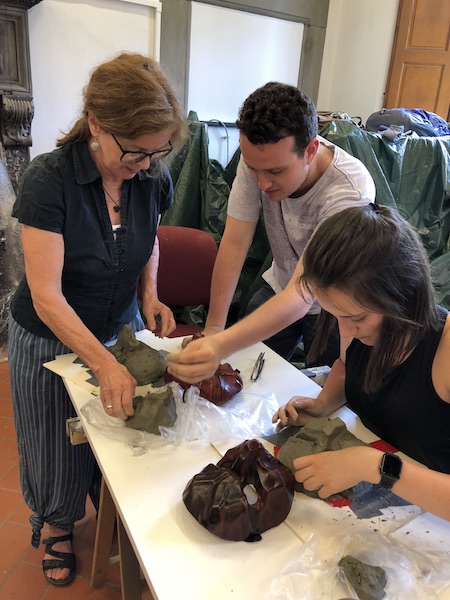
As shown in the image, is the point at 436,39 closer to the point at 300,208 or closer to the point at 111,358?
the point at 300,208

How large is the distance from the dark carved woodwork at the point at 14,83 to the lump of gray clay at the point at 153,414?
2404 millimetres

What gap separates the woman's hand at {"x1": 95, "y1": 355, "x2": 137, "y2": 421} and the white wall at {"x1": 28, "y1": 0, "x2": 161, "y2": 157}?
2.40 metres

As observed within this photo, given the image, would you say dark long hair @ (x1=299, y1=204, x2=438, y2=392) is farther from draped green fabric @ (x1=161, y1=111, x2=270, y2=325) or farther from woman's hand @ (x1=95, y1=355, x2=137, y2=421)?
draped green fabric @ (x1=161, y1=111, x2=270, y2=325)

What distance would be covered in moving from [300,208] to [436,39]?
11.5 feet

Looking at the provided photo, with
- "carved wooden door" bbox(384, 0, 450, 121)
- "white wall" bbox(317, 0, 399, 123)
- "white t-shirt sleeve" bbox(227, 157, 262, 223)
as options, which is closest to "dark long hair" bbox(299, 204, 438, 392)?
"white t-shirt sleeve" bbox(227, 157, 262, 223)

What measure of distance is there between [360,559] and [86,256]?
0.96 m

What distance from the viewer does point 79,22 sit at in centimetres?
316

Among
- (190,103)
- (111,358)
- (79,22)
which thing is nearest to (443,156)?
(190,103)

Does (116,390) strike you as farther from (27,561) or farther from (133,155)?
(27,561)

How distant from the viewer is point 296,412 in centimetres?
119

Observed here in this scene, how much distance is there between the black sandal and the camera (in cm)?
171

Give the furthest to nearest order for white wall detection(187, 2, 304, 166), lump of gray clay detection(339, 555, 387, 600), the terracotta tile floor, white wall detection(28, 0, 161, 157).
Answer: white wall detection(187, 2, 304, 166)
white wall detection(28, 0, 161, 157)
the terracotta tile floor
lump of gray clay detection(339, 555, 387, 600)

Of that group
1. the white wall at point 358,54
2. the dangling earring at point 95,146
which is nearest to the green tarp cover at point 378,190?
the white wall at point 358,54

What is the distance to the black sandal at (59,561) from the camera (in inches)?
67.4
